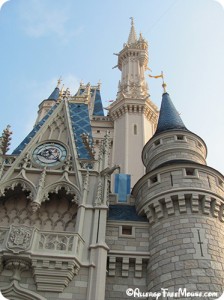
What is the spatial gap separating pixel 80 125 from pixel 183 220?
28.8 feet

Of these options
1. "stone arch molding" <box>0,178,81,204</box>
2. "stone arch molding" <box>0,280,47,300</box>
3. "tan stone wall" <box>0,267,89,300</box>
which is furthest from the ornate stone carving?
"stone arch molding" <box>0,178,81,204</box>

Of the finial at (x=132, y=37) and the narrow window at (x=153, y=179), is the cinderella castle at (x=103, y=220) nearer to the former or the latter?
the narrow window at (x=153, y=179)

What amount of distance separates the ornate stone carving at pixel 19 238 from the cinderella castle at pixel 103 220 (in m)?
0.03

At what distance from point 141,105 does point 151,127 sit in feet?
6.85

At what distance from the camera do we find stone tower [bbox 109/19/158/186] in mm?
26453

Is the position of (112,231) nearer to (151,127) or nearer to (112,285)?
(112,285)

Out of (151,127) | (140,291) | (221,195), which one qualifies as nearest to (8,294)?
(140,291)

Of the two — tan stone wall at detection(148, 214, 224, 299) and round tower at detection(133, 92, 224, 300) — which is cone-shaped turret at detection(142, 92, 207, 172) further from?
tan stone wall at detection(148, 214, 224, 299)

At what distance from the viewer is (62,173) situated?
1510cm

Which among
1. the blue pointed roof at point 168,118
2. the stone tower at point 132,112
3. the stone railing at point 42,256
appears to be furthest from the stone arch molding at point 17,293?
the stone tower at point 132,112

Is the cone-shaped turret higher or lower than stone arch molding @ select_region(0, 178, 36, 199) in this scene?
higher

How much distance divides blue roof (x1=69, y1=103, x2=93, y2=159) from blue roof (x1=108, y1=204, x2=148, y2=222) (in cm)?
263

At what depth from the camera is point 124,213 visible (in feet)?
49.9

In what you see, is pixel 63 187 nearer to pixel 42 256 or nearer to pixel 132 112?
pixel 42 256
